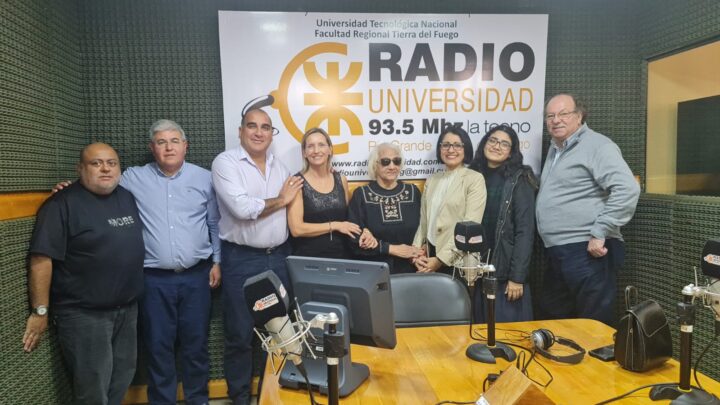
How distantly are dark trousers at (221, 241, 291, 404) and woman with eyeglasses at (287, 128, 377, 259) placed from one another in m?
0.20

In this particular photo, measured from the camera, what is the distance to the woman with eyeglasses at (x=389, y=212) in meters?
3.04

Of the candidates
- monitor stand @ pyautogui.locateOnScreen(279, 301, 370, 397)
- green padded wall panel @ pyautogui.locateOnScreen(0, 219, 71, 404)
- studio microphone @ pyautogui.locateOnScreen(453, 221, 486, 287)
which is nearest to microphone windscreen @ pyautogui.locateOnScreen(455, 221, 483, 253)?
studio microphone @ pyautogui.locateOnScreen(453, 221, 486, 287)

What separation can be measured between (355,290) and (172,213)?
1791mm

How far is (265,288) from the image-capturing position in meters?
1.14

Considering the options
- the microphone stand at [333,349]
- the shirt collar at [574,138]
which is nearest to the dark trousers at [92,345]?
the microphone stand at [333,349]

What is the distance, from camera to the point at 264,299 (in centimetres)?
114

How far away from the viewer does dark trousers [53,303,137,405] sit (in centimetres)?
242

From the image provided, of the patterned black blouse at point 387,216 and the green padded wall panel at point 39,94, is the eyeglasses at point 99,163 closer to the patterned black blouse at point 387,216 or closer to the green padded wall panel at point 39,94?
the green padded wall panel at point 39,94

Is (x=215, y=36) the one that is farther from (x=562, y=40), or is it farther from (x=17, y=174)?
(x=562, y=40)

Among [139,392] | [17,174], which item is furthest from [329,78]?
[139,392]

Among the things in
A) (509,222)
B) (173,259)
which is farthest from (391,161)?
(173,259)

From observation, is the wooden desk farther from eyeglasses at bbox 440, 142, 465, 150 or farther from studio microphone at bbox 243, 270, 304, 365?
eyeglasses at bbox 440, 142, 465, 150

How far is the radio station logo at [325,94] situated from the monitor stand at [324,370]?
6.61ft

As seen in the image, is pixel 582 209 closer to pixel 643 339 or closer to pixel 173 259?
pixel 643 339
